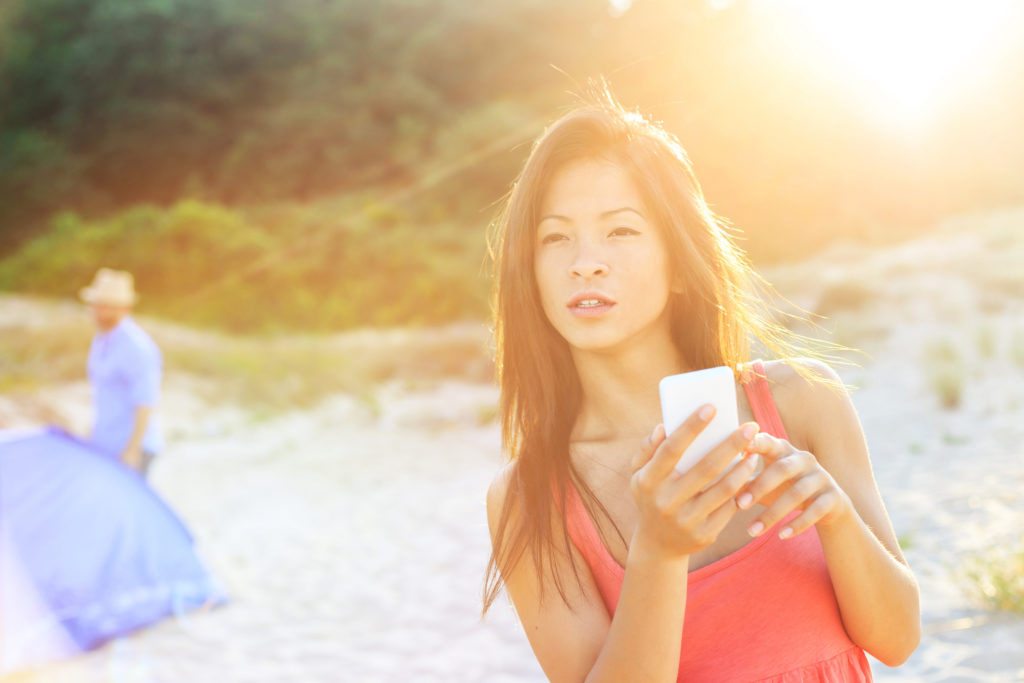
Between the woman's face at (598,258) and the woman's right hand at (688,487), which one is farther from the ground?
the woman's face at (598,258)

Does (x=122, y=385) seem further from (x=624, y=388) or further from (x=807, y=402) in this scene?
(x=807, y=402)

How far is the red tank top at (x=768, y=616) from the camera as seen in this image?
1.30 meters

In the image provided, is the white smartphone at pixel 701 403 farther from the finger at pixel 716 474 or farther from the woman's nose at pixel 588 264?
the woman's nose at pixel 588 264

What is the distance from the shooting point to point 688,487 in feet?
3.28

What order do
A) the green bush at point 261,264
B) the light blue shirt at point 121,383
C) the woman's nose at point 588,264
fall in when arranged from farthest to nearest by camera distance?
the green bush at point 261,264, the light blue shirt at point 121,383, the woman's nose at point 588,264

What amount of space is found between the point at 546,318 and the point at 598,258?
20 cm

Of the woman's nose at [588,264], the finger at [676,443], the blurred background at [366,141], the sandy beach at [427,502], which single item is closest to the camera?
the finger at [676,443]

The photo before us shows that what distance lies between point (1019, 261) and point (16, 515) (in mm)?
15077

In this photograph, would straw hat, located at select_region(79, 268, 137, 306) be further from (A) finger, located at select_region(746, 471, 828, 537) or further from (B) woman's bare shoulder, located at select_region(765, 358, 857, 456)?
(A) finger, located at select_region(746, 471, 828, 537)

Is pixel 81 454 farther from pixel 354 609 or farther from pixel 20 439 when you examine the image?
pixel 354 609

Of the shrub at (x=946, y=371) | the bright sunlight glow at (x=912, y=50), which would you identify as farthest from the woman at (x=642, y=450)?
the bright sunlight glow at (x=912, y=50)

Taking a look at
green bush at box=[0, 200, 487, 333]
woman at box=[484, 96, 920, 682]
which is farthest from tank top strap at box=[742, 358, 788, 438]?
green bush at box=[0, 200, 487, 333]

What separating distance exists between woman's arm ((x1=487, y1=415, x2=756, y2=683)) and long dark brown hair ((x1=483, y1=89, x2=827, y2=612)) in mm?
34

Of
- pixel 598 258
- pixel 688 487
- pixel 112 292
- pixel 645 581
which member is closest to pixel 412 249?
pixel 112 292
